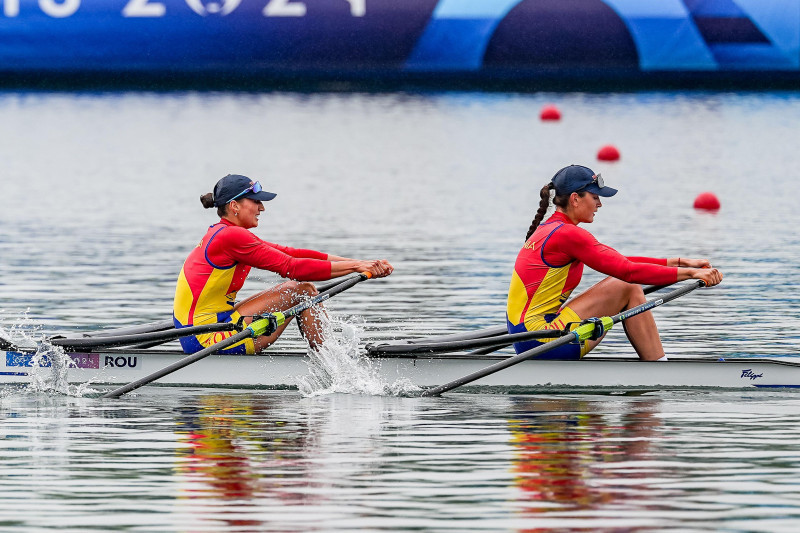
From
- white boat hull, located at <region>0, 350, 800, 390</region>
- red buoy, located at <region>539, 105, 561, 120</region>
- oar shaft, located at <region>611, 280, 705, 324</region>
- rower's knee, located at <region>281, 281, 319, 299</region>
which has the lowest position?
white boat hull, located at <region>0, 350, 800, 390</region>

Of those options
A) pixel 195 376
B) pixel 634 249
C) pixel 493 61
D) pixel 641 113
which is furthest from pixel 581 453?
pixel 493 61

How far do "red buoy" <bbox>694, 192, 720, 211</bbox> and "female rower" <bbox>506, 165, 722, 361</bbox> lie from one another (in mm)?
12722

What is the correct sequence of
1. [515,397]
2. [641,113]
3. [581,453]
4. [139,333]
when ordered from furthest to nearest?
[641,113], [139,333], [515,397], [581,453]

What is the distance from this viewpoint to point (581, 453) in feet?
30.0

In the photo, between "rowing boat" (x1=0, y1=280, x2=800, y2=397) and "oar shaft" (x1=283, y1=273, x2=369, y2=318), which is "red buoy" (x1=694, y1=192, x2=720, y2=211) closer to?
"rowing boat" (x1=0, y1=280, x2=800, y2=397)

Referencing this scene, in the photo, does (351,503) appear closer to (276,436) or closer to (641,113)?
(276,436)

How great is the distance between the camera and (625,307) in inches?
445

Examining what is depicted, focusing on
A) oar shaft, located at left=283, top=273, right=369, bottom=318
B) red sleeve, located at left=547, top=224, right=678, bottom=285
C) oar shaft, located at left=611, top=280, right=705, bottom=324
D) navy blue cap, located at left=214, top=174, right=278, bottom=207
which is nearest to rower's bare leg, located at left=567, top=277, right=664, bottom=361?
oar shaft, located at left=611, top=280, right=705, bottom=324

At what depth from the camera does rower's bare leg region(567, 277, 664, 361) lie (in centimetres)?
1126

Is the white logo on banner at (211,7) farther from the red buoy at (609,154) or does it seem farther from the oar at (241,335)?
the oar at (241,335)

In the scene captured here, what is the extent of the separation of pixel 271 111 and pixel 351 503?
36.1 m

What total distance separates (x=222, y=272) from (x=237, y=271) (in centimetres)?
12

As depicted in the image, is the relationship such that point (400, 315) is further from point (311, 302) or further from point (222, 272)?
point (222, 272)

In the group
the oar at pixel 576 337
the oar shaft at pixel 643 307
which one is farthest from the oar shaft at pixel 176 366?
the oar shaft at pixel 643 307
